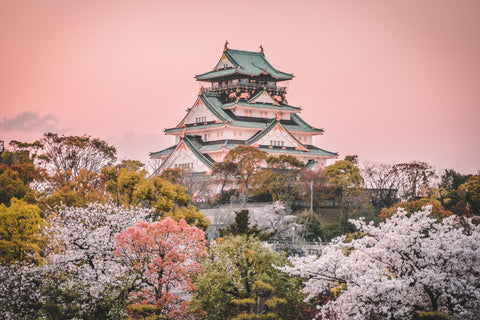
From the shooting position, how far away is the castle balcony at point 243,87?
92812 mm

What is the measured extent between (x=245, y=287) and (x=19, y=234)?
12.7 m

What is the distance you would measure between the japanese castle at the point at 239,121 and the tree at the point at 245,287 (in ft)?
148

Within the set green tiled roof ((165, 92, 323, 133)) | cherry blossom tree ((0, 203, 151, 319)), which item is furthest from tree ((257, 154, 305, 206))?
cherry blossom tree ((0, 203, 151, 319))

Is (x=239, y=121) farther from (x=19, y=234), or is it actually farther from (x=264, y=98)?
(x=19, y=234)

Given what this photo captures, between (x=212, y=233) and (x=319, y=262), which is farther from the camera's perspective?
(x=212, y=233)

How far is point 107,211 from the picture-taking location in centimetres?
4019

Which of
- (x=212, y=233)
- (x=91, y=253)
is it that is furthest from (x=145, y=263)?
(x=212, y=233)

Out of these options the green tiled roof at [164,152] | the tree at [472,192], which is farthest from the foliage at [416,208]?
the green tiled roof at [164,152]

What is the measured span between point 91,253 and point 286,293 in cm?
872

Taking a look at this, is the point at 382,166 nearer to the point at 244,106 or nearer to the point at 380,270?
the point at 244,106

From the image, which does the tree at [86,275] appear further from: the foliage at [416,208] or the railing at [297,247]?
the foliage at [416,208]

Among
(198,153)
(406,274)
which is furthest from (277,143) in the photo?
(406,274)

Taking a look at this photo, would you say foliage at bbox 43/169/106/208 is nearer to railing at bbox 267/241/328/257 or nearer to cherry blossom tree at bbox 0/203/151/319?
cherry blossom tree at bbox 0/203/151/319

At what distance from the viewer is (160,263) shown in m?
33.6
